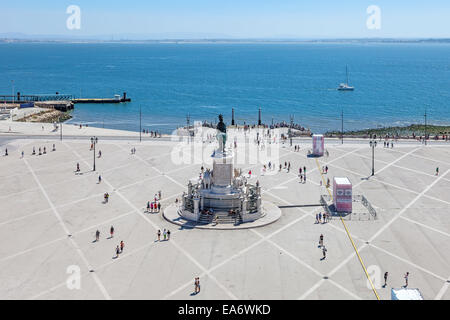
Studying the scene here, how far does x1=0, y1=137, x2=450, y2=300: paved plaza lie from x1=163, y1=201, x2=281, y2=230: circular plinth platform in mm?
502

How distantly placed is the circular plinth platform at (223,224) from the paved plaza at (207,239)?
19.8 inches

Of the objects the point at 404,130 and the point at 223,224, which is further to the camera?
the point at 404,130

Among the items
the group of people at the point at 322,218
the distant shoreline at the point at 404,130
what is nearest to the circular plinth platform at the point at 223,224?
the group of people at the point at 322,218

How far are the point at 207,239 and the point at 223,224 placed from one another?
2.90 metres

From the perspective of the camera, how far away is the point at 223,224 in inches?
1407

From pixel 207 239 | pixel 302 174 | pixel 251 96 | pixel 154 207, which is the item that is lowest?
pixel 207 239

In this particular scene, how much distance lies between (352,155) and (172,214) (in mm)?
27673

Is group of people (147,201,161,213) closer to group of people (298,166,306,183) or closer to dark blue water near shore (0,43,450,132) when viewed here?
group of people (298,166,306,183)

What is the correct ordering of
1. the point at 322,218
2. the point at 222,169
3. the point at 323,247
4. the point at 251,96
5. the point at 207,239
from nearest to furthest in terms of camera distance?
the point at 323,247
the point at 207,239
the point at 322,218
the point at 222,169
the point at 251,96

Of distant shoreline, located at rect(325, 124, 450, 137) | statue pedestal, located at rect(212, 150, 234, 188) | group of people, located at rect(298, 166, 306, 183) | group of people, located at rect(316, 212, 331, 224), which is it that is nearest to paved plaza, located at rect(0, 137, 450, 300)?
group of people, located at rect(298, 166, 306, 183)

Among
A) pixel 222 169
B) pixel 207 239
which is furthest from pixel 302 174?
pixel 207 239

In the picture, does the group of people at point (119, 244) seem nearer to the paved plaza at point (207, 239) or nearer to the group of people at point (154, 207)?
the paved plaza at point (207, 239)

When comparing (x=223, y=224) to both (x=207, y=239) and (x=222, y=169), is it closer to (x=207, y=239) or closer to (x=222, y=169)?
Answer: (x=207, y=239)

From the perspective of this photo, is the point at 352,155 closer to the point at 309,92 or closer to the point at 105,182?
the point at 105,182
